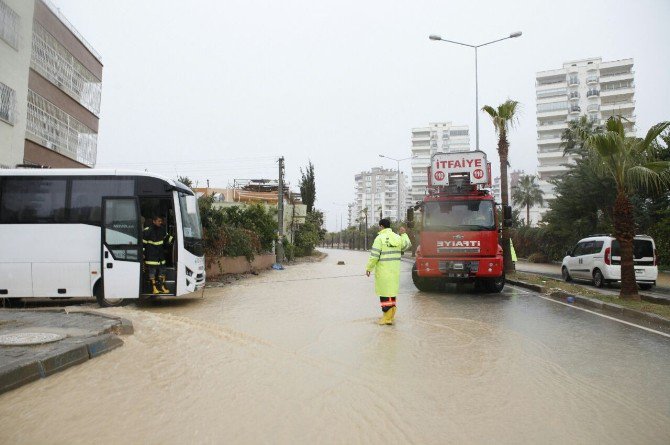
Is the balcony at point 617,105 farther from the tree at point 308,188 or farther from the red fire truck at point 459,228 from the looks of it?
the red fire truck at point 459,228

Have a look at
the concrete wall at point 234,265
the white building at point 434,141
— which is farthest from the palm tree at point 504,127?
the white building at point 434,141

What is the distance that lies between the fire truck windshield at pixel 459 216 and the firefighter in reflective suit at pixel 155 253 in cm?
720

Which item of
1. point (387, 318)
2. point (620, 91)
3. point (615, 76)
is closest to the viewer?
point (387, 318)

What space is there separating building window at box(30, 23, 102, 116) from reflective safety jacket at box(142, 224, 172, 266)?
1357 centimetres

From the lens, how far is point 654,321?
29.7 ft

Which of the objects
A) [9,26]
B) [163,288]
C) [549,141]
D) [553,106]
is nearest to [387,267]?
[163,288]

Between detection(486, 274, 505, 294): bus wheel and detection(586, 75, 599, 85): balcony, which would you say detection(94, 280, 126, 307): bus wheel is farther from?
detection(586, 75, 599, 85): balcony

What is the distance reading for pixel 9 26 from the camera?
1783 centimetres

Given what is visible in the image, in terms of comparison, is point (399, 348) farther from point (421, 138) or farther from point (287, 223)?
point (421, 138)

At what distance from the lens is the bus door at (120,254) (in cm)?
1075

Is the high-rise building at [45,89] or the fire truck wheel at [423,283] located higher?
the high-rise building at [45,89]

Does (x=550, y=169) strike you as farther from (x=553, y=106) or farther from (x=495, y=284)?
(x=495, y=284)

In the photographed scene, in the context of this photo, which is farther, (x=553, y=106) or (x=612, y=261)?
(x=553, y=106)

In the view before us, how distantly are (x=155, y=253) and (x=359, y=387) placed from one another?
7800 mm
